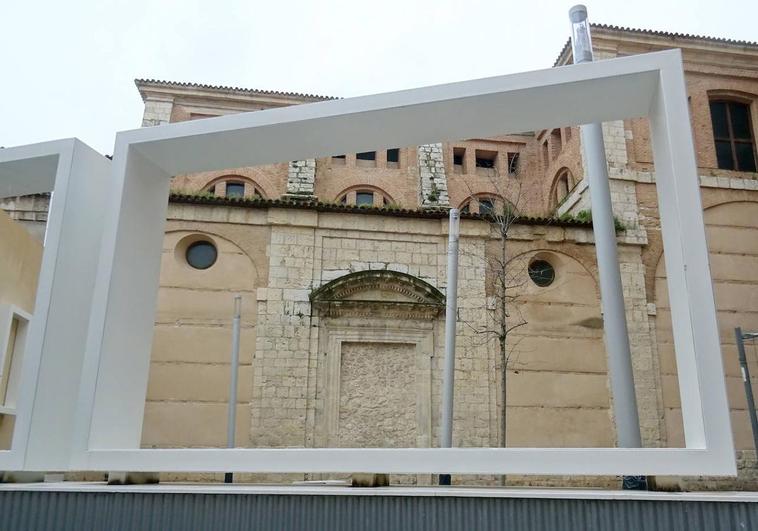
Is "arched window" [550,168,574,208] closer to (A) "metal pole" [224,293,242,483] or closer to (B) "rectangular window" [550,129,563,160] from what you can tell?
(B) "rectangular window" [550,129,563,160]

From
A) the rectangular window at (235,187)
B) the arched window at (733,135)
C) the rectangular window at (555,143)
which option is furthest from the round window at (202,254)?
the arched window at (733,135)

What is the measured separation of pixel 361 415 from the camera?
1574 cm

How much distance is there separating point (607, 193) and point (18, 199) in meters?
13.7

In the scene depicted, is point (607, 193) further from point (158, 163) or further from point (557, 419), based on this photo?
point (557, 419)

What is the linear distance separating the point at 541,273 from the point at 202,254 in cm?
846

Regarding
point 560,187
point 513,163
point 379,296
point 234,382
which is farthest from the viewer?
point 513,163

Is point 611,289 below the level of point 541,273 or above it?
below

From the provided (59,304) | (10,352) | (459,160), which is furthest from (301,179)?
(59,304)

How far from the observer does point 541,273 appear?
17.1 m

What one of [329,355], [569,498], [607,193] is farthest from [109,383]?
[329,355]

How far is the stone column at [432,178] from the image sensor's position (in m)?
21.2

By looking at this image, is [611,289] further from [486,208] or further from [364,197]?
[364,197]

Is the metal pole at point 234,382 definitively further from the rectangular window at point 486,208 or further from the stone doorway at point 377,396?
the rectangular window at point 486,208

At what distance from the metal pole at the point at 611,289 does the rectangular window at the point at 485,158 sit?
673 inches
